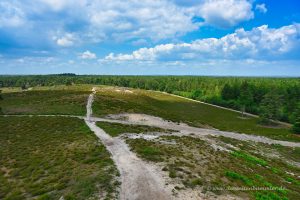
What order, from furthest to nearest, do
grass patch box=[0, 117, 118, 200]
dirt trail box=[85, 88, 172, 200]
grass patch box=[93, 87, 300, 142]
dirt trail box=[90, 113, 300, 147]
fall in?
1. grass patch box=[93, 87, 300, 142]
2. dirt trail box=[90, 113, 300, 147]
3. grass patch box=[0, 117, 118, 200]
4. dirt trail box=[85, 88, 172, 200]

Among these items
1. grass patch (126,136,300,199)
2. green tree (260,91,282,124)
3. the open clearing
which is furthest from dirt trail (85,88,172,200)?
green tree (260,91,282,124)

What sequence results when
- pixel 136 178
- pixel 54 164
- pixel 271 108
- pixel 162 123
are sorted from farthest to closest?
pixel 271 108 → pixel 162 123 → pixel 54 164 → pixel 136 178

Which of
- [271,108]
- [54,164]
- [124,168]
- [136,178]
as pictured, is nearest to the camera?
[136,178]

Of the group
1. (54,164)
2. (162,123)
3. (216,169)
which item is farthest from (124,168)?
(162,123)

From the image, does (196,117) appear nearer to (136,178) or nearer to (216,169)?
(216,169)

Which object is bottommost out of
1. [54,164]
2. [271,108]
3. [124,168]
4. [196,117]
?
[196,117]

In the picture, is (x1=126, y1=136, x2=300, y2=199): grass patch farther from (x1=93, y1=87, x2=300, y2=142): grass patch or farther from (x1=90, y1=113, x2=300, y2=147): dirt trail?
(x1=93, y1=87, x2=300, y2=142): grass patch
